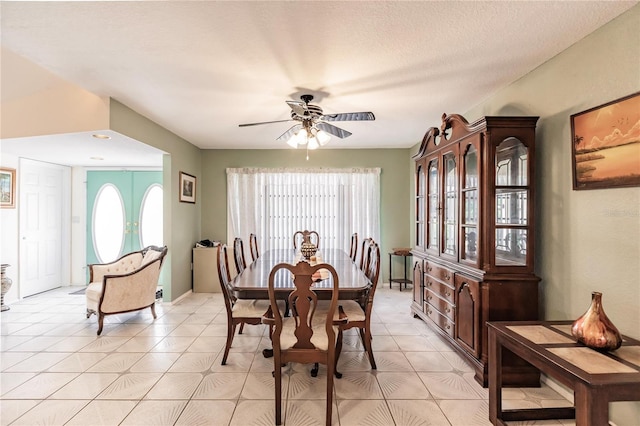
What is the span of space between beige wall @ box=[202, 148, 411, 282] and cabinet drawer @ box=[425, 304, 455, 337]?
7.09 ft

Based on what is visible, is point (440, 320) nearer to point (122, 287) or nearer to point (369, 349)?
point (369, 349)

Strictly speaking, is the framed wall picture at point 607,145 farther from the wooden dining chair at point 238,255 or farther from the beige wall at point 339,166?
the beige wall at point 339,166

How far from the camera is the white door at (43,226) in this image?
15.4 ft

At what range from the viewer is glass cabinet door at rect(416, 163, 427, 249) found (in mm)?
3641

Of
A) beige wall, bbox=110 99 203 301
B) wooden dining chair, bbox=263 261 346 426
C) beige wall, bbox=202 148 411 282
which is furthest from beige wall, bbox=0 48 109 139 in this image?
wooden dining chair, bbox=263 261 346 426

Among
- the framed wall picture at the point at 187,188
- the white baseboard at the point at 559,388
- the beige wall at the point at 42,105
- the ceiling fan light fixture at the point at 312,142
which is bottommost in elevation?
the white baseboard at the point at 559,388

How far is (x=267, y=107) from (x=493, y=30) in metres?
2.16

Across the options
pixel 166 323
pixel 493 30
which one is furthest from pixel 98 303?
pixel 493 30

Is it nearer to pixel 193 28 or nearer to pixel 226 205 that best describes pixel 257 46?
pixel 193 28

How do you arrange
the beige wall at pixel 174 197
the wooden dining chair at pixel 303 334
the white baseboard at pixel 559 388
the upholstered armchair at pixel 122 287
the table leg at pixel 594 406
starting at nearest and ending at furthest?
the table leg at pixel 594 406
the wooden dining chair at pixel 303 334
the white baseboard at pixel 559 388
the upholstered armchair at pixel 122 287
the beige wall at pixel 174 197

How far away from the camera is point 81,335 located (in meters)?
3.25

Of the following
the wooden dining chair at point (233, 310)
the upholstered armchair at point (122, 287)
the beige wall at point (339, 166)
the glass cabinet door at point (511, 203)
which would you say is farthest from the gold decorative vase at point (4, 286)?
the glass cabinet door at point (511, 203)

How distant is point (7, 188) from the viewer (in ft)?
14.4

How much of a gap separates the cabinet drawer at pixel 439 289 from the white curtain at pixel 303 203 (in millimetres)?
2041
